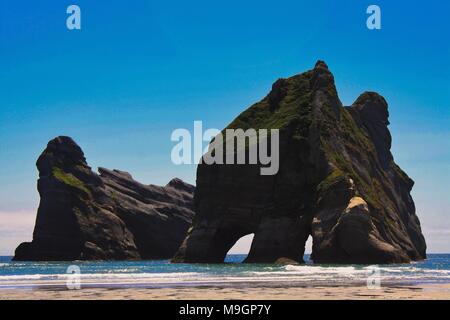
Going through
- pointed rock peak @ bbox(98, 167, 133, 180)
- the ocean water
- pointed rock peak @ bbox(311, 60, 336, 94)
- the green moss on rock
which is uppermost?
pointed rock peak @ bbox(311, 60, 336, 94)

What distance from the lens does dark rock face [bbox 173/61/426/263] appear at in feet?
325

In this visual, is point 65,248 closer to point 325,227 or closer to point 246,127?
point 246,127

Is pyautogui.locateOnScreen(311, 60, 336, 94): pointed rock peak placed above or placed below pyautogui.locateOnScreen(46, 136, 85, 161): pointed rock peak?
above

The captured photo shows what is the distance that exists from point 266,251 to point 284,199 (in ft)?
37.0

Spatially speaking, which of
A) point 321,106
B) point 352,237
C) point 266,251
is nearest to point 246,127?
point 321,106

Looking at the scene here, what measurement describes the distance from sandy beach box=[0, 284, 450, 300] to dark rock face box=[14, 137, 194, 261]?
12493 cm

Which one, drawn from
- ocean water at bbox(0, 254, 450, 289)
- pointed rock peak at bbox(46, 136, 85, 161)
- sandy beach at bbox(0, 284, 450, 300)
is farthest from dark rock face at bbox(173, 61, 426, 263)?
sandy beach at bbox(0, 284, 450, 300)

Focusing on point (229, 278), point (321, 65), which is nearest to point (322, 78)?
point (321, 65)

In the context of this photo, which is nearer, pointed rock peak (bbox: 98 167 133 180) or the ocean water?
the ocean water

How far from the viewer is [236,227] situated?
118m

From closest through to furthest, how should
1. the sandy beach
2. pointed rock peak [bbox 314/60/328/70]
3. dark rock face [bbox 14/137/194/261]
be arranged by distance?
the sandy beach, pointed rock peak [bbox 314/60/328/70], dark rock face [bbox 14/137/194/261]

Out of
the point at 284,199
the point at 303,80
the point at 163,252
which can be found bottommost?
the point at 163,252

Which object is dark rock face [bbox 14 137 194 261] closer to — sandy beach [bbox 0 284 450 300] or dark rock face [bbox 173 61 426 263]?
dark rock face [bbox 173 61 426 263]

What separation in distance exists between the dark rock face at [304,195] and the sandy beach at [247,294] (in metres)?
62.3
